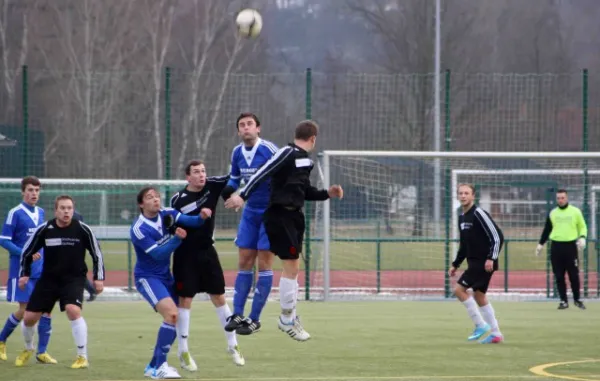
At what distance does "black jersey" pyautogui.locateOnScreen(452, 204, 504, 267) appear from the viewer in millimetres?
15258

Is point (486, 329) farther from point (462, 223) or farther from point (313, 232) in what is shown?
point (313, 232)

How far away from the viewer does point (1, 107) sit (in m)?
29.7

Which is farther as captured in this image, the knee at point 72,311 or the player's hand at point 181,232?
the knee at point 72,311

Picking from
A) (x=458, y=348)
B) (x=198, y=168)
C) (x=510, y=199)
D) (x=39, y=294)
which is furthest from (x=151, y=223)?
(x=510, y=199)

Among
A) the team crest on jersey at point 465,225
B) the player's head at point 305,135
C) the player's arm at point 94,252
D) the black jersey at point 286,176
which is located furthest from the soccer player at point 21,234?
the team crest on jersey at point 465,225

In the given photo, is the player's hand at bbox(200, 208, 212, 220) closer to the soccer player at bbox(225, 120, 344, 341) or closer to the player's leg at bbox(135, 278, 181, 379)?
the soccer player at bbox(225, 120, 344, 341)

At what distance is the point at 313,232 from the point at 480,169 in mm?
3439

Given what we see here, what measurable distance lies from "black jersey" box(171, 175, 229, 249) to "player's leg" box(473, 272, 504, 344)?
14.2ft

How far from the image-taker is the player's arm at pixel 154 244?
11.5 meters

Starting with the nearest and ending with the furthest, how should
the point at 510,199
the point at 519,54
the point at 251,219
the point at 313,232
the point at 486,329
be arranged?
1. the point at 251,219
2. the point at 486,329
3. the point at 313,232
4. the point at 510,199
5. the point at 519,54

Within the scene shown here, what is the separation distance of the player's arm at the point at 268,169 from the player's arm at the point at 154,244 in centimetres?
84

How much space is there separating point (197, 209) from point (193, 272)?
0.61 meters

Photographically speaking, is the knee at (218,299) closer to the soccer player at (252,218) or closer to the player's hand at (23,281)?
the soccer player at (252,218)

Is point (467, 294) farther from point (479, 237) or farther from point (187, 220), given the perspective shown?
point (187, 220)
